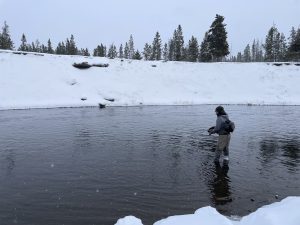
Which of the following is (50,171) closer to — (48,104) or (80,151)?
(80,151)

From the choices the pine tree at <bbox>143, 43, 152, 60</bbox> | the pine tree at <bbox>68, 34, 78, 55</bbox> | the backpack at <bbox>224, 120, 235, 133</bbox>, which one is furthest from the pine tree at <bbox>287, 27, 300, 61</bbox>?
the backpack at <bbox>224, 120, 235, 133</bbox>

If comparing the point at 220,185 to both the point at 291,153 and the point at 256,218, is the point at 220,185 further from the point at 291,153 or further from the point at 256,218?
the point at 291,153

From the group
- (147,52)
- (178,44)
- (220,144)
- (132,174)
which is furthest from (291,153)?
(147,52)

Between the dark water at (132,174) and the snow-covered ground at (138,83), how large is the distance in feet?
60.3

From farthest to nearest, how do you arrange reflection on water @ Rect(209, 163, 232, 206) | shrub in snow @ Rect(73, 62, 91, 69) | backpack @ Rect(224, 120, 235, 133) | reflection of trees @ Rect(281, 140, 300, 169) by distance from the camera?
shrub in snow @ Rect(73, 62, 91, 69) → reflection of trees @ Rect(281, 140, 300, 169) → backpack @ Rect(224, 120, 235, 133) → reflection on water @ Rect(209, 163, 232, 206)

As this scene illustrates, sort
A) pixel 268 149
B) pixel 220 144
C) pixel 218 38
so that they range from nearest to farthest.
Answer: pixel 220 144
pixel 268 149
pixel 218 38

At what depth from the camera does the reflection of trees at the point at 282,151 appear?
12.5m

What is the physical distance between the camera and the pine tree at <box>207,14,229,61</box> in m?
59.6

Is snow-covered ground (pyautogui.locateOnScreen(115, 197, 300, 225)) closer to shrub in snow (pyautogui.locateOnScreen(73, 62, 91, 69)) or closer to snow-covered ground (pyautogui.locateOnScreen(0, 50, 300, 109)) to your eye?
snow-covered ground (pyautogui.locateOnScreen(0, 50, 300, 109))

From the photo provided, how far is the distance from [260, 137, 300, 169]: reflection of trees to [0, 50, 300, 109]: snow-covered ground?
76.3ft

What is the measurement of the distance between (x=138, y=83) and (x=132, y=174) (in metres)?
35.0

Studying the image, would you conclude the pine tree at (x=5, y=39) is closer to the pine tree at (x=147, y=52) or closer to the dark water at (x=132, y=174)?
the pine tree at (x=147, y=52)

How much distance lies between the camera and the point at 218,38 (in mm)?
59875

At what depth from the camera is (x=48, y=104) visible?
34375 mm
